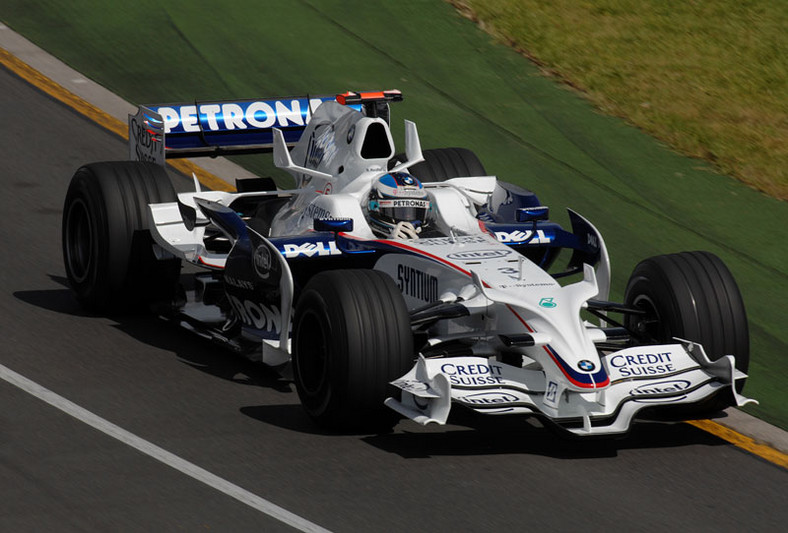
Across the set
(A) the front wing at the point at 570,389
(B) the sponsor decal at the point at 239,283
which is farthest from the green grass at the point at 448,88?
(A) the front wing at the point at 570,389

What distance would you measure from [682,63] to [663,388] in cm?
1049

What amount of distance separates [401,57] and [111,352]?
810 centimetres

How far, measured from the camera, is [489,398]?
7895 mm

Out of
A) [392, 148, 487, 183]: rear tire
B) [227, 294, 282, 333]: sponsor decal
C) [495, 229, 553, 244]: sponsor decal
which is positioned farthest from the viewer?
[392, 148, 487, 183]: rear tire

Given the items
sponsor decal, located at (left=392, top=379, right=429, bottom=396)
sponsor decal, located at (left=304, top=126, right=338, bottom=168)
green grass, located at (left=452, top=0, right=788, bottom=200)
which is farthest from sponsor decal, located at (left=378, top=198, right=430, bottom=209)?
green grass, located at (left=452, top=0, right=788, bottom=200)

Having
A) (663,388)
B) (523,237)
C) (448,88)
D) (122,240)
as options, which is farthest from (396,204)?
(448,88)

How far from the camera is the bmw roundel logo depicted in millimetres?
7965

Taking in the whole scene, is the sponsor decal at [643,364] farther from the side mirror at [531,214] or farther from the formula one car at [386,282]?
the side mirror at [531,214]

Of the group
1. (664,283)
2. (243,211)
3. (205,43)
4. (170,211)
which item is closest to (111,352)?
(170,211)

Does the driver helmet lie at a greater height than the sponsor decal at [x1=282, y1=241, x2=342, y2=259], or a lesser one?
greater

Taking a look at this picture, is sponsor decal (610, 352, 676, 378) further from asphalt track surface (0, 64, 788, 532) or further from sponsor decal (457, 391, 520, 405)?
sponsor decal (457, 391, 520, 405)

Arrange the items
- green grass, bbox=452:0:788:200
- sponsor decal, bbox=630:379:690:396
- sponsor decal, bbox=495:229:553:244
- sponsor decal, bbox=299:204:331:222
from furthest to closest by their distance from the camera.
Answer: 1. green grass, bbox=452:0:788:200
2. sponsor decal, bbox=299:204:331:222
3. sponsor decal, bbox=495:229:553:244
4. sponsor decal, bbox=630:379:690:396

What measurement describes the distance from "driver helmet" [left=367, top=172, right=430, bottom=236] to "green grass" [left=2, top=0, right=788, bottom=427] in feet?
9.73

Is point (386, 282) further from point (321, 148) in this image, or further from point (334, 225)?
point (321, 148)
